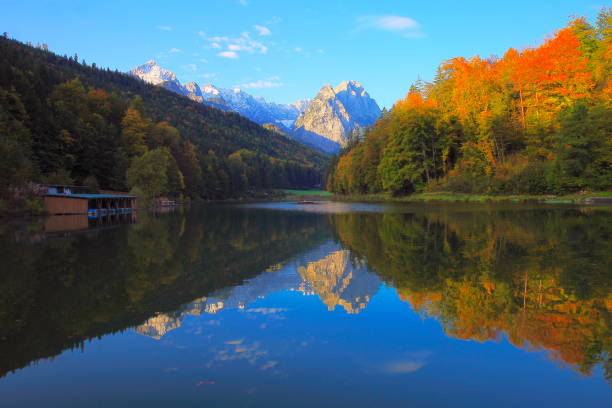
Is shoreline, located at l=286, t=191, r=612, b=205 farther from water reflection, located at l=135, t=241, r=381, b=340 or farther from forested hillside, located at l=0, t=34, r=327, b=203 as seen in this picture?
forested hillside, located at l=0, t=34, r=327, b=203

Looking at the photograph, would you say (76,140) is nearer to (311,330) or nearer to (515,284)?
(311,330)

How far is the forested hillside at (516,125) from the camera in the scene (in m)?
45.8

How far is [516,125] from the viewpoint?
5844 centimetres

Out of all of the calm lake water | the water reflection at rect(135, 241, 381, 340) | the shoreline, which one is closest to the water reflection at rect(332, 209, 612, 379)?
the calm lake water

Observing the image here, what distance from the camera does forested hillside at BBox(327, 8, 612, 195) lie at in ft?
150

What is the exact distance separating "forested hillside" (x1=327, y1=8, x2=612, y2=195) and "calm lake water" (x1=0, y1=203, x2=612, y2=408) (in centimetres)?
3959

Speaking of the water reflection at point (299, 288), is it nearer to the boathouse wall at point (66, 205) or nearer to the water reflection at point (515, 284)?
the water reflection at point (515, 284)

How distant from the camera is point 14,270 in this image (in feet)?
38.3

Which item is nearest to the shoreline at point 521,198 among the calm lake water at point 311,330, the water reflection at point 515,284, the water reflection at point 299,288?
the water reflection at point 515,284

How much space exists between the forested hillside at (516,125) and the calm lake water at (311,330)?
39589 mm

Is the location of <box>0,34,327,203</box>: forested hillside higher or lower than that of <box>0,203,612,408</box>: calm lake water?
higher

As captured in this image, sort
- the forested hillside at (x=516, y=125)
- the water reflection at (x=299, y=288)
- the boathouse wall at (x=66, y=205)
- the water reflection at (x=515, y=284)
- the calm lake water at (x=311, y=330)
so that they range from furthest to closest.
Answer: the forested hillside at (x=516, y=125)
the boathouse wall at (x=66, y=205)
the water reflection at (x=299, y=288)
the water reflection at (x=515, y=284)
the calm lake water at (x=311, y=330)

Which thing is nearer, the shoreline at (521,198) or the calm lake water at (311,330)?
the calm lake water at (311,330)

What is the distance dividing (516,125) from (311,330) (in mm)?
61206
